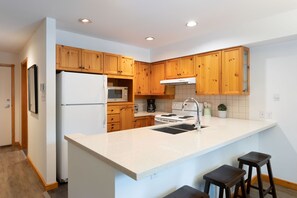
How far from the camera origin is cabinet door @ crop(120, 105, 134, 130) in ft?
12.1

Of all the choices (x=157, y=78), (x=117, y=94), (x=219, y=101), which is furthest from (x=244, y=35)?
(x=117, y=94)

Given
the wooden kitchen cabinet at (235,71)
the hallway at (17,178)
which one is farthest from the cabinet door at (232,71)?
the hallway at (17,178)

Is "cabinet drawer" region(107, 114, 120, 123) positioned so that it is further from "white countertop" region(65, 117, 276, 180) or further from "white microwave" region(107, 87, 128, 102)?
"white countertop" region(65, 117, 276, 180)

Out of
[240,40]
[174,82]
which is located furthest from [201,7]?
[174,82]

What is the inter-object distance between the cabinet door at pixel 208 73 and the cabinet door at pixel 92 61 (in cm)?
183

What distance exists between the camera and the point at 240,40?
9.64 ft

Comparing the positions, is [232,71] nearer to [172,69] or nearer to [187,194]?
[172,69]

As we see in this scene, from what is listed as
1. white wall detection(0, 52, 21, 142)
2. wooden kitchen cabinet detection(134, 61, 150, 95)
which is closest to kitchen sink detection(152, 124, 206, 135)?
wooden kitchen cabinet detection(134, 61, 150, 95)

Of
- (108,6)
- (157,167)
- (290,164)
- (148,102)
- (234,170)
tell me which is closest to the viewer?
(157,167)

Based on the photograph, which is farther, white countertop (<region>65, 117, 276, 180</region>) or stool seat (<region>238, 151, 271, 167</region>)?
stool seat (<region>238, 151, 271, 167</region>)

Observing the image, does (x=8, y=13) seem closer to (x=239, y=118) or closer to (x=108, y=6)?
(x=108, y=6)

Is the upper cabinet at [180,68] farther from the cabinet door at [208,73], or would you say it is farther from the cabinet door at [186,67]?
the cabinet door at [208,73]

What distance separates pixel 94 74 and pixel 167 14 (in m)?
1.58

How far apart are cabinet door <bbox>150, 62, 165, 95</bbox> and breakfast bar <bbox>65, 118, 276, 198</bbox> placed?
92.7 inches
